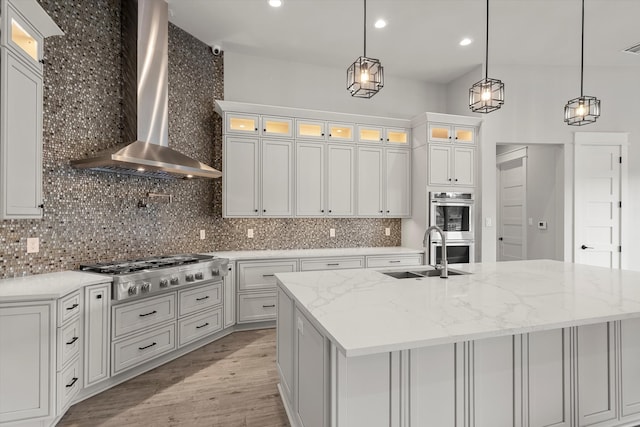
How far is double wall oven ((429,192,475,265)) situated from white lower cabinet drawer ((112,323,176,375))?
327 cm

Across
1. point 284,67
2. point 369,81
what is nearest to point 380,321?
point 369,81

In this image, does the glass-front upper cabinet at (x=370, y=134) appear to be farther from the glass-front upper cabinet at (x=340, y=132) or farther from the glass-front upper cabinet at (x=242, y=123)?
the glass-front upper cabinet at (x=242, y=123)

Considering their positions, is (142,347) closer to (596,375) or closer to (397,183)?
(596,375)

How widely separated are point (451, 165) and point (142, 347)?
4.14 m

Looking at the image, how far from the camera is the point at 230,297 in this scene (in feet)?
12.1

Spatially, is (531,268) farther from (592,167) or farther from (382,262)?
(592,167)

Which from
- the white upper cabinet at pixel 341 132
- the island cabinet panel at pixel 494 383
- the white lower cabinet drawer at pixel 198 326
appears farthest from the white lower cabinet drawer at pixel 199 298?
the island cabinet panel at pixel 494 383

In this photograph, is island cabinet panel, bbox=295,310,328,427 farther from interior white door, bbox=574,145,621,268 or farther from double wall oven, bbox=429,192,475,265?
interior white door, bbox=574,145,621,268

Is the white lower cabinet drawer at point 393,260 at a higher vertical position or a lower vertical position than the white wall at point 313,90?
lower

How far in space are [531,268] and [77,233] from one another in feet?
12.8

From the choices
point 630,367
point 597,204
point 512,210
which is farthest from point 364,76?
point 512,210

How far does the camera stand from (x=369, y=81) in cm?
214

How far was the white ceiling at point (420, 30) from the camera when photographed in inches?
130

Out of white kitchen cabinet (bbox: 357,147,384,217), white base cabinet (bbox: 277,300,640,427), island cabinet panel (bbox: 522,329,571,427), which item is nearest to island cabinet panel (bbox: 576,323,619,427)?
white base cabinet (bbox: 277,300,640,427)
